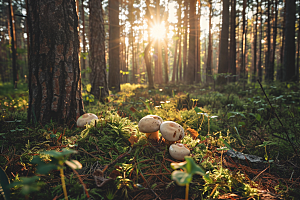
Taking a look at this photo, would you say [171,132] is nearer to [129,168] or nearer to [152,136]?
[152,136]

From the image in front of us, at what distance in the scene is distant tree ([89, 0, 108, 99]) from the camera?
19.0 feet

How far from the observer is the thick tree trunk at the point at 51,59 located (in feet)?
7.96

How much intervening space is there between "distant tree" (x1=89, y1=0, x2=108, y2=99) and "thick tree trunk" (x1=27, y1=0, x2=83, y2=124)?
3.24 m

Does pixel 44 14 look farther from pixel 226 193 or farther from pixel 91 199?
pixel 226 193

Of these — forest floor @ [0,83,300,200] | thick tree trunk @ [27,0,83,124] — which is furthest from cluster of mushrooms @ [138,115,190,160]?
thick tree trunk @ [27,0,83,124]

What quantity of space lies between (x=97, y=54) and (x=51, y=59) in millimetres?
3637

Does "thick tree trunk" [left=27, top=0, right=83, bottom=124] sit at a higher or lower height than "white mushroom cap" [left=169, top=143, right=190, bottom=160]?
higher

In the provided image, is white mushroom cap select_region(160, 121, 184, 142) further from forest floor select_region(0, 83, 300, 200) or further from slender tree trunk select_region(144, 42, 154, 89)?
slender tree trunk select_region(144, 42, 154, 89)

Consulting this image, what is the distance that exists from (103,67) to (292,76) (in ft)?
33.5

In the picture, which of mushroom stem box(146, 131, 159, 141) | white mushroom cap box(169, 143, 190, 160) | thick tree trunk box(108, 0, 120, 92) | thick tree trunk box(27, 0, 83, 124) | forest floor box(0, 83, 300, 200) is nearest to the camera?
forest floor box(0, 83, 300, 200)

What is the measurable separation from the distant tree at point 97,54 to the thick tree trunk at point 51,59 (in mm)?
3238

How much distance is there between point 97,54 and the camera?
232 inches

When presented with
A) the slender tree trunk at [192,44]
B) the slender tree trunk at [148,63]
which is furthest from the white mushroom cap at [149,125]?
the slender tree trunk at [192,44]

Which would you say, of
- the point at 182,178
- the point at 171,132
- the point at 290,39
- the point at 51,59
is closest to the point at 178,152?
the point at 171,132
